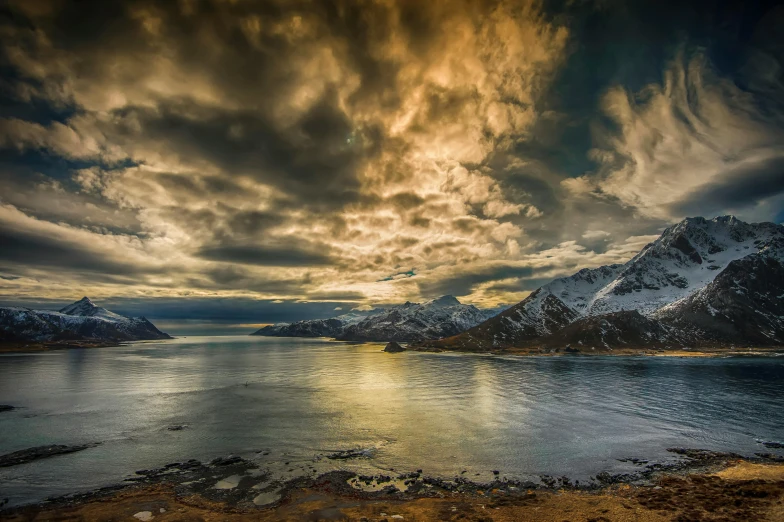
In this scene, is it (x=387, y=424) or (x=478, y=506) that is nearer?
(x=478, y=506)

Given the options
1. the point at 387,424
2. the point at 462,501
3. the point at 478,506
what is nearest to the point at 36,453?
the point at 387,424

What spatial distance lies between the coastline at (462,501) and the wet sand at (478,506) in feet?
0.28

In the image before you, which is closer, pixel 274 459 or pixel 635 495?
pixel 635 495

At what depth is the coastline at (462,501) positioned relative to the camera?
3050 cm

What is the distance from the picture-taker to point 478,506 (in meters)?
32.9

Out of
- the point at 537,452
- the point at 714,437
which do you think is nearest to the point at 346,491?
the point at 537,452

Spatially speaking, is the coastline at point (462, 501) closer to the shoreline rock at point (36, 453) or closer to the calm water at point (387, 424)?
the calm water at point (387, 424)

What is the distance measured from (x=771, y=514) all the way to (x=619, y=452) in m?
22.3

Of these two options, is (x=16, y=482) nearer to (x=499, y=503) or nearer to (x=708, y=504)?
(x=499, y=503)

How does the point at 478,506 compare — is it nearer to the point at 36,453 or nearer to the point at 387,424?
the point at 387,424

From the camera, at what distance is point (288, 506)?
1313 inches

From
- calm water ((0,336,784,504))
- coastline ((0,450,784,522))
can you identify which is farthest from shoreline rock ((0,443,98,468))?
coastline ((0,450,784,522))

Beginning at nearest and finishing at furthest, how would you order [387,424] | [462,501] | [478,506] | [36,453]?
[478,506], [462,501], [36,453], [387,424]

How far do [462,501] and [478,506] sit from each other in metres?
1.91
